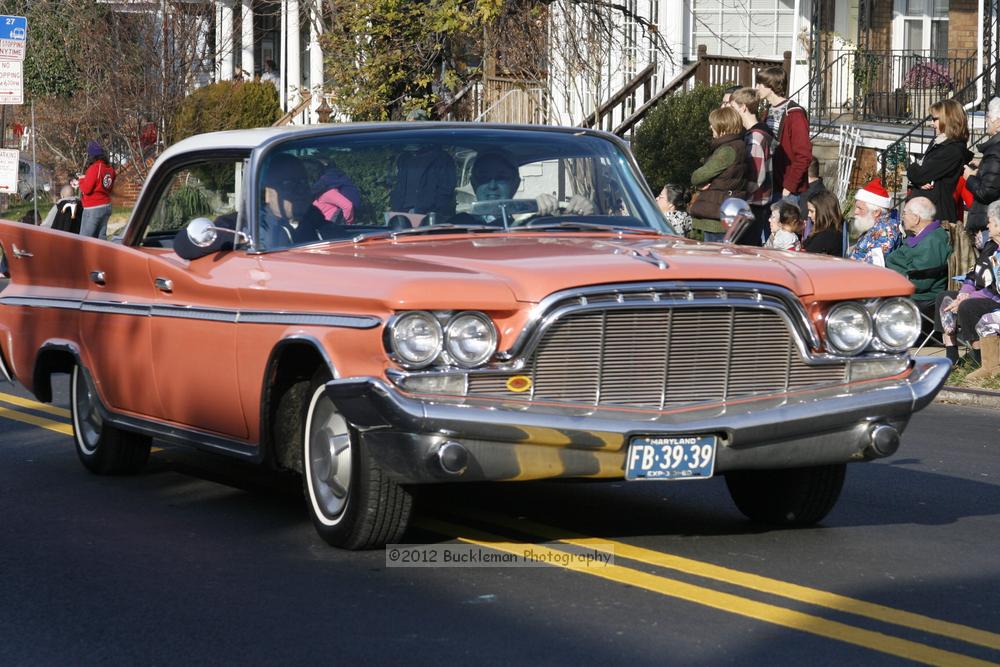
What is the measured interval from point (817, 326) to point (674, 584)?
1.22 m

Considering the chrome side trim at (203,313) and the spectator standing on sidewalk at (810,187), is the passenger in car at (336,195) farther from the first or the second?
the spectator standing on sidewalk at (810,187)

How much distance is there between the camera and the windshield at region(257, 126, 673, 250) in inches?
299

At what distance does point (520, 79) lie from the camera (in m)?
27.3

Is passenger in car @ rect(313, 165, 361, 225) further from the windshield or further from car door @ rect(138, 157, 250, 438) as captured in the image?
car door @ rect(138, 157, 250, 438)

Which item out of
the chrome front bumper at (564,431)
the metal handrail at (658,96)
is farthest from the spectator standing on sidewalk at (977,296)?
the metal handrail at (658,96)

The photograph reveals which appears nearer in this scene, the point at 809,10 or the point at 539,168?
the point at 539,168

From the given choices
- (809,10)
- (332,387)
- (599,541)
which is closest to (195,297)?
(332,387)

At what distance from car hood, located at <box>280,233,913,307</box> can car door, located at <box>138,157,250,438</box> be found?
0.42m

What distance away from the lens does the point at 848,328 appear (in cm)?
686

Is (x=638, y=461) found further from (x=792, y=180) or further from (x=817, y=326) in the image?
(x=792, y=180)

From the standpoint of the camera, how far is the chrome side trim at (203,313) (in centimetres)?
650

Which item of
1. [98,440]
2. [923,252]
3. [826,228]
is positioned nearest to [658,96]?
[826,228]

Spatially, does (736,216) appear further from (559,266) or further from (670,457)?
(670,457)

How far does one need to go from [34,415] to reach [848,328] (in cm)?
651
